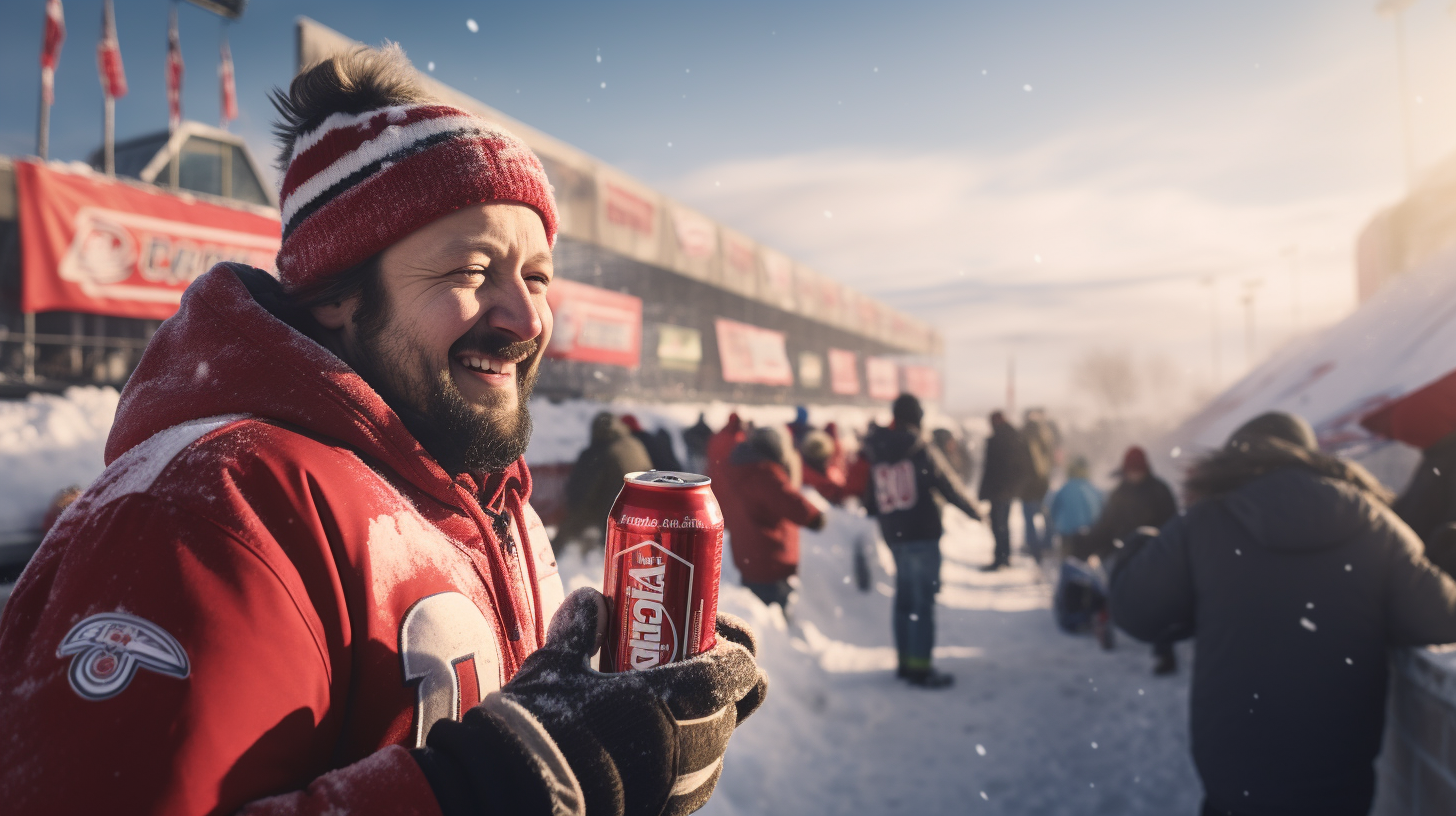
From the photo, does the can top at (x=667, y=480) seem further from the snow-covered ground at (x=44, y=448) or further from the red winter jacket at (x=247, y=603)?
the snow-covered ground at (x=44, y=448)

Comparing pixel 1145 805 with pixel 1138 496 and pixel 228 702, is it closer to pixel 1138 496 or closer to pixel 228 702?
pixel 1138 496

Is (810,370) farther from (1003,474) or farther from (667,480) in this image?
(667,480)

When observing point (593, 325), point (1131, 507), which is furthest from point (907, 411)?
point (593, 325)

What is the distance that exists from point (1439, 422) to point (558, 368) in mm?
14423

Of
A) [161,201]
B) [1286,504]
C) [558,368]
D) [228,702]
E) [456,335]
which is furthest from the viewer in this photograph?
[558,368]

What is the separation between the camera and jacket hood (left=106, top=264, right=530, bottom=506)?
1.06m

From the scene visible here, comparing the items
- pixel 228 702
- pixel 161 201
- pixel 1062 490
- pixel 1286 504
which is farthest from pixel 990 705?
pixel 161 201

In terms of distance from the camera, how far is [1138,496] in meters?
6.86

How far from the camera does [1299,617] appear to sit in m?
2.72

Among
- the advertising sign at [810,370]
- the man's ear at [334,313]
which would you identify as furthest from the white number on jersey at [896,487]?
the advertising sign at [810,370]

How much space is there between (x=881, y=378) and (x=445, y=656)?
114 ft

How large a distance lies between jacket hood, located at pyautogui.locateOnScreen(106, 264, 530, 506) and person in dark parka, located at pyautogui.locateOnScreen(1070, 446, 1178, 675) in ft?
23.3

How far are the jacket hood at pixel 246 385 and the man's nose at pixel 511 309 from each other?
251mm

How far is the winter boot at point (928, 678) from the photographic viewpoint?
18.9 feet
